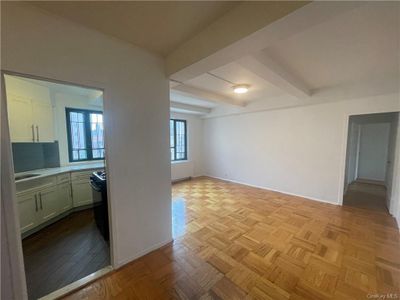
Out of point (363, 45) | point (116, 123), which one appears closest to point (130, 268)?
point (116, 123)

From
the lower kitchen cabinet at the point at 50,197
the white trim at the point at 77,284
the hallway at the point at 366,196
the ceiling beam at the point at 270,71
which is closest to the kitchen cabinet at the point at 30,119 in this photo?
the lower kitchen cabinet at the point at 50,197

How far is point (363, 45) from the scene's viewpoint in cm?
196

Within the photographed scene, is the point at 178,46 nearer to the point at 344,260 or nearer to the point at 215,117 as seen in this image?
the point at 344,260

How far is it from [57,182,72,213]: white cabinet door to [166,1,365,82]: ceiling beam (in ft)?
9.60

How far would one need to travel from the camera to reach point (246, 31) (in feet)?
4.49

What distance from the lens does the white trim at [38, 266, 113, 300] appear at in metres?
1.59

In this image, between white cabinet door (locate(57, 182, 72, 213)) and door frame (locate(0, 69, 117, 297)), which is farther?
white cabinet door (locate(57, 182, 72, 213))

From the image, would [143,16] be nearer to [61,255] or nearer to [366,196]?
[61,255]

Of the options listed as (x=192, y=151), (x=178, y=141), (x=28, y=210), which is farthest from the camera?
(x=192, y=151)

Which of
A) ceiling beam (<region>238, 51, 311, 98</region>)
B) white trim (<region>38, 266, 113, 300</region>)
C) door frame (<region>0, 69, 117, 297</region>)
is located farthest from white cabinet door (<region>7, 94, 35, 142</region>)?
ceiling beam (<region>238, 51, 311, 98</region>)

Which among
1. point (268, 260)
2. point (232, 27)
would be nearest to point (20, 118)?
point (232, 27)

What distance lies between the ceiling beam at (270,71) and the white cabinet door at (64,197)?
3615 mm

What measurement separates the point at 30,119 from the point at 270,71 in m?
3.83

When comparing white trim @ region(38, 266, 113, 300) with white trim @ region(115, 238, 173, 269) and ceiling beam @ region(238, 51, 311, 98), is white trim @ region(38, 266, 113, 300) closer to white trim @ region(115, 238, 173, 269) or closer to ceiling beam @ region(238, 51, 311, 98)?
white trim @ region(115, 238, 173, 269)
